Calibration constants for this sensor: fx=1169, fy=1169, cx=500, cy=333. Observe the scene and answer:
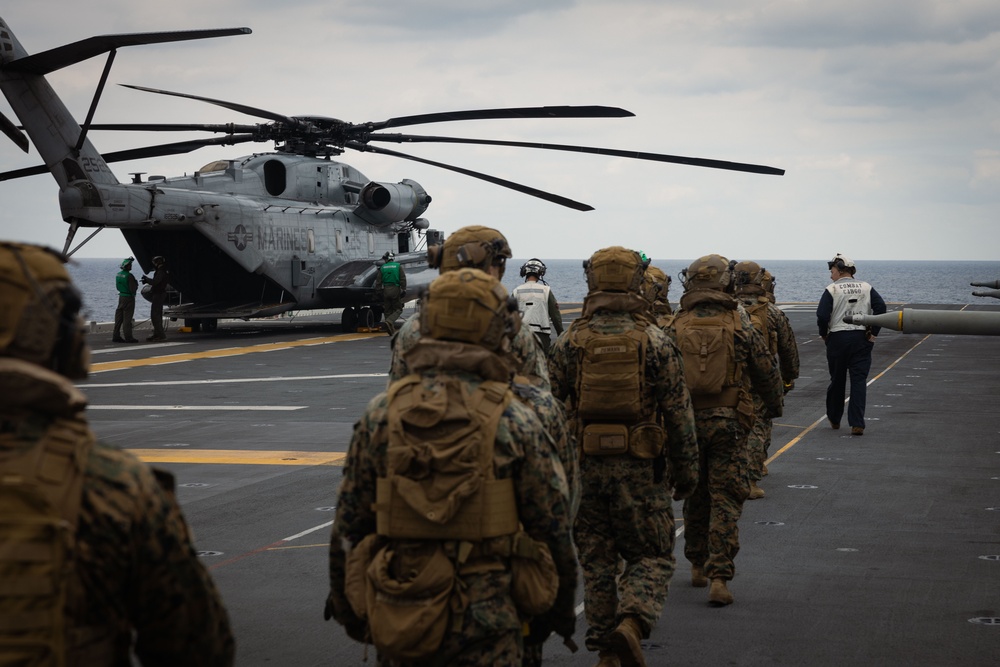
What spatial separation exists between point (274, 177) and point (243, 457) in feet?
51.6

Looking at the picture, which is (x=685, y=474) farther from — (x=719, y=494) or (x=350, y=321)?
(x=350, y=321)

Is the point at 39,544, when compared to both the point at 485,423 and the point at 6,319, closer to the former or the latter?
the point at 6,319

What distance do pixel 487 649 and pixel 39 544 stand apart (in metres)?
1.57

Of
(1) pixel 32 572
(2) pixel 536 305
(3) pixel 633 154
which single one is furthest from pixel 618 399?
(3) pixel 633 154

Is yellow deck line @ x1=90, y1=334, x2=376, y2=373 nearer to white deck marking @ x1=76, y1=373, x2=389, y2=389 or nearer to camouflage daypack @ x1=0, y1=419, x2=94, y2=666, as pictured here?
white deck marking @ x1=76, y1=373, x2=389, y2=389

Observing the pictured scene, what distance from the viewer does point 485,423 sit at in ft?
11.1

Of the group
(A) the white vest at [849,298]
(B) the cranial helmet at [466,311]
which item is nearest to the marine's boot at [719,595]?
(B) the cranial helmet at [466,311]

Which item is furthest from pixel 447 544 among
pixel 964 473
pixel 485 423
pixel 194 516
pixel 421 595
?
pixel 964 473

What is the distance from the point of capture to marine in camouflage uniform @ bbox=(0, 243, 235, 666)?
2293 millimetres

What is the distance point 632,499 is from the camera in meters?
5.33

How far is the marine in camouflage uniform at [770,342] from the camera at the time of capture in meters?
8.86

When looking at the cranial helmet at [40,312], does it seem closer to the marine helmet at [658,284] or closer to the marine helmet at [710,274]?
the marine helmet at [710,274]

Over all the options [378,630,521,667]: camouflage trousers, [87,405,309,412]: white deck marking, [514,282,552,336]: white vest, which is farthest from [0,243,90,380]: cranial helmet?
[87,405,309,412]: white deck marking

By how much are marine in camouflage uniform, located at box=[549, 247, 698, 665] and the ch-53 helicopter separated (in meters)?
11.2
